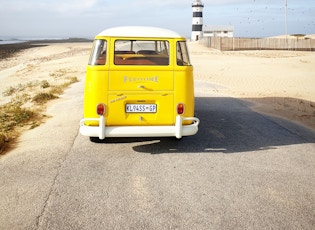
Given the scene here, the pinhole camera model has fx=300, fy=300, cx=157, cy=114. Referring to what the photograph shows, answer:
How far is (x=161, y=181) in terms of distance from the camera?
4789 mm

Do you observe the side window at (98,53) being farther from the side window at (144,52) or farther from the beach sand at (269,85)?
the beach sand at (269,85)

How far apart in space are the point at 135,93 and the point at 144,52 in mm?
1745

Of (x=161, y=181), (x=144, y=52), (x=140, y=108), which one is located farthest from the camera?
(x=144, y=52)

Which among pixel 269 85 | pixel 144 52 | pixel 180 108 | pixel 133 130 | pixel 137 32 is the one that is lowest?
pixel 133 130

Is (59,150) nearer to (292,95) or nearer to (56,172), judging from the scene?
(56,172)

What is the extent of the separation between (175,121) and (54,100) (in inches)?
302

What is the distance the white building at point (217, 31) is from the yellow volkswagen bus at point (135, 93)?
86997 mm

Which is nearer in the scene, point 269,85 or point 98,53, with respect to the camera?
point 98,53

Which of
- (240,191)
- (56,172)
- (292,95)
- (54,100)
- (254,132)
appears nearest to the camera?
(240,191)

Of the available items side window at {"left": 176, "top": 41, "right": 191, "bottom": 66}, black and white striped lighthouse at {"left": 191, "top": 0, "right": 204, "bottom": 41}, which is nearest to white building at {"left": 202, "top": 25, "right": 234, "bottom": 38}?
black and white striped lighthouse at {"left": 191, "top": 0, "right": 204, "bottom": 41}

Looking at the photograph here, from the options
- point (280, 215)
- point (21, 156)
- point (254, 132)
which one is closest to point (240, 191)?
point (280, 215)

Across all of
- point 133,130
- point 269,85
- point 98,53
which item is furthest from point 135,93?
point 269,85

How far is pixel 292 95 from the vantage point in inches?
549

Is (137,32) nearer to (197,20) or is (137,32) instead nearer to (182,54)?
(182,54)
